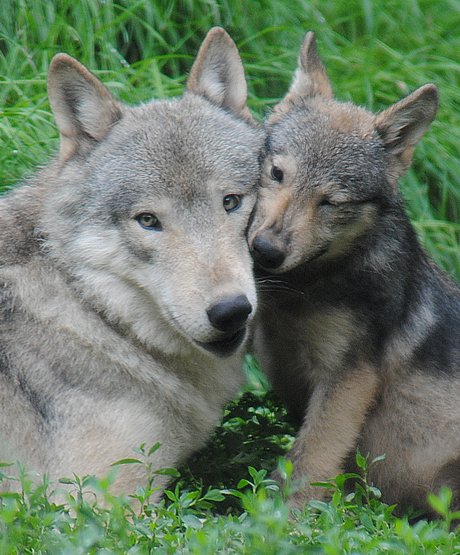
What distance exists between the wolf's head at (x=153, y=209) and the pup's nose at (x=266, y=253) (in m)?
0.09

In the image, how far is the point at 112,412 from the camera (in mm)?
3346

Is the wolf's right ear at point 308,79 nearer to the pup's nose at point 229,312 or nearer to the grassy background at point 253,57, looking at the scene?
the grassy background at point 253,57

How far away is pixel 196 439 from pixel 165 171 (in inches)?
55.3

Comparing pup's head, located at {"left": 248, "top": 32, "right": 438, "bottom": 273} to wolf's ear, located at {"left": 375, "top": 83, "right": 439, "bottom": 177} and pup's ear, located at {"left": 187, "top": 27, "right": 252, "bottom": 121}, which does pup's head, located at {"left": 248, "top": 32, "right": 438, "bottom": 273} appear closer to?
wolf's ear, located at {"left": 375, "top": 83, "right": 439, "bottom": 177}

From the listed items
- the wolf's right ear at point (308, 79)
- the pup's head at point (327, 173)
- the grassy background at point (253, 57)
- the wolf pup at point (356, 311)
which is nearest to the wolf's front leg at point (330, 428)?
the wolf pup at point (356, 311)

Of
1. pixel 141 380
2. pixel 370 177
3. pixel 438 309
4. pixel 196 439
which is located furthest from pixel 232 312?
pixel 438 309

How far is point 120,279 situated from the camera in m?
3.45

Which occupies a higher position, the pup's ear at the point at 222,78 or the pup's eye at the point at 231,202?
the pup's ear at the point at 222,78

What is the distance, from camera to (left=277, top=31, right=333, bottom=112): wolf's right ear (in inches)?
174

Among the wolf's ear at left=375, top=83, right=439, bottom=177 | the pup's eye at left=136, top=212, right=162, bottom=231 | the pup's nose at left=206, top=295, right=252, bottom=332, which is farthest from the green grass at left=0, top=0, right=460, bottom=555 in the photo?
the wolf's ear at left=375, top=83, right=439, bottom=177

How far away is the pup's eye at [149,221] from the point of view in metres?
3.33

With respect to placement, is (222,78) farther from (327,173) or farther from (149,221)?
(149,221)

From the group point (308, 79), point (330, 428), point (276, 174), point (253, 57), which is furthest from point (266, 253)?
point (253, 57)

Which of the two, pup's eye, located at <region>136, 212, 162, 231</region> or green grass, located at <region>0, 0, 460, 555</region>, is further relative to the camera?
green grass, located at <region>0, 0, 460, 555</region>
